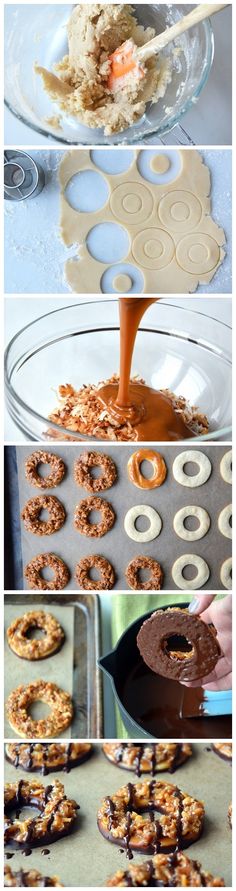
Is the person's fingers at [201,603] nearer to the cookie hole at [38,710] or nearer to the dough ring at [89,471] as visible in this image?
the dough ring at [89,471]

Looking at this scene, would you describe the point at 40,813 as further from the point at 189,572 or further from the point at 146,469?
the point at 146,469

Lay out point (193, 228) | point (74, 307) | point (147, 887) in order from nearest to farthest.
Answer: point (147, 887) → point (74, 307) → point (193, 228)

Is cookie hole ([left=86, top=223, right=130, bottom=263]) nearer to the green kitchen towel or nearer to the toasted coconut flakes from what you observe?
the toasted coconut flakes

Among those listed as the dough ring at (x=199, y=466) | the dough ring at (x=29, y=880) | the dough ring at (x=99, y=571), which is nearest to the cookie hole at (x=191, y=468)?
the dough ring at (x=199, y=466)

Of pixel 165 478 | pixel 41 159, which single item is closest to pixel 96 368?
pixel 165 478

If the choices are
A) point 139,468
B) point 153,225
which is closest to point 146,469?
point 139,468

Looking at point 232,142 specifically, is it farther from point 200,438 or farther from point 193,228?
point 200,438

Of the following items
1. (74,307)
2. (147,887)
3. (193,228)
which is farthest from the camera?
(193,228)
